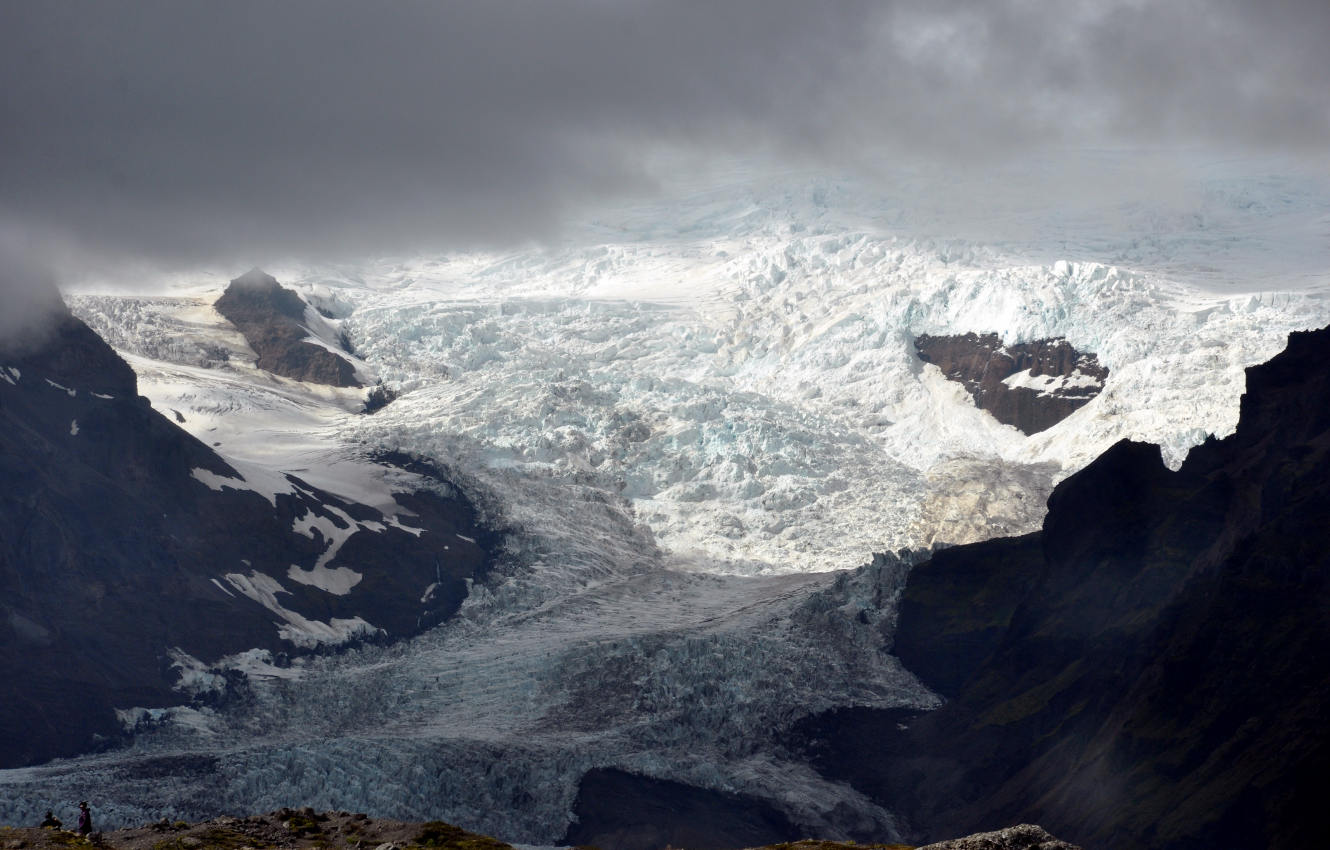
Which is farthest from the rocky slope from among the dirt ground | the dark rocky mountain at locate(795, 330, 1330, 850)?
the dark rocky mountain at locate(795, 330, 1330, 850)

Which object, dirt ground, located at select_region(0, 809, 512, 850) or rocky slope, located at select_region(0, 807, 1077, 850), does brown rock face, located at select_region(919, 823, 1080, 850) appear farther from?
dirt ground, located at select_region(0, 809, 512, 850)

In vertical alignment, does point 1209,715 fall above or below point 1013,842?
below

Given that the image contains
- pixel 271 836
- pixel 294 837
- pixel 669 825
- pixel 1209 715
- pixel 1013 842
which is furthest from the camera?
pixel 669 825

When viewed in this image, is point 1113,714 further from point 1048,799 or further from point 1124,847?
point 1124,847

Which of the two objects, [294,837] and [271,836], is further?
[294,837]

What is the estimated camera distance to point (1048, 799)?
556 ft

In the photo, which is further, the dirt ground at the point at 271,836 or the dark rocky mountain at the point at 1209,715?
the dark rocky mountain at the point at 1209,715

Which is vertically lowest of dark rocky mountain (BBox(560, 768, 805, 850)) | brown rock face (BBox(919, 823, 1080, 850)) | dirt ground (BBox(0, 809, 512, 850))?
dark rocky mountain (BBox(560, 768, 805, 850))

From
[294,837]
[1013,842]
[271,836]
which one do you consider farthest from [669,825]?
[1013,842]

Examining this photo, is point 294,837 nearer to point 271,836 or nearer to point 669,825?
point 271,836

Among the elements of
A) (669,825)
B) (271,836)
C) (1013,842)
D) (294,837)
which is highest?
(1013,842)

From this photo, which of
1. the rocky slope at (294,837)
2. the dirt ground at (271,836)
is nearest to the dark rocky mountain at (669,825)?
the rocky slope at (294,837)

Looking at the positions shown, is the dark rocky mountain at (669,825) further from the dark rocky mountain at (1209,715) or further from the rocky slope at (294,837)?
the rocky slope at (294,837)

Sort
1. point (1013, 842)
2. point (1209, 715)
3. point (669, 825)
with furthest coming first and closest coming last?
point (669, 825) → point (1209, 715) → point (1013, 842)
